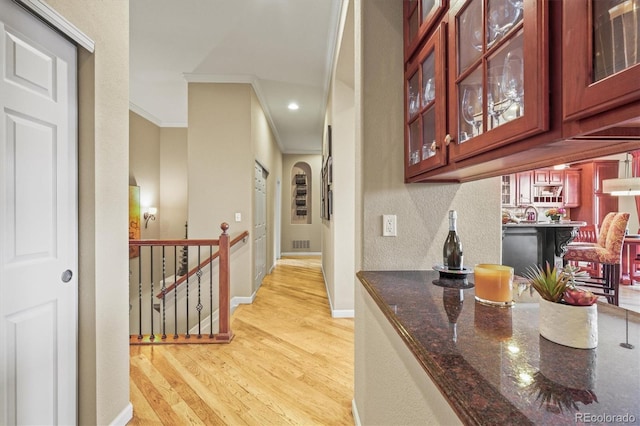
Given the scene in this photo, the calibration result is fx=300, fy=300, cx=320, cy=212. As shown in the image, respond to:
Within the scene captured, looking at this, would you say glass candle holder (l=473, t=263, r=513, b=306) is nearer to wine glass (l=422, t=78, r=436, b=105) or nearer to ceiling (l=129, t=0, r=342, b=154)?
wine glass (l=422, t=78, r=436, b=105)

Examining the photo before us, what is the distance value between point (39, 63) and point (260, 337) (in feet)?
8.27

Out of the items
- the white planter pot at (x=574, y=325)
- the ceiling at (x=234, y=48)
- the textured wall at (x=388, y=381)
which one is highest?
the ceiling at (x=234, y=48)

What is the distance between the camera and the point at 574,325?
646 mm

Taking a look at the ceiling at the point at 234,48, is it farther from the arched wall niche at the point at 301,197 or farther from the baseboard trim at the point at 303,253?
the baseboard trim at the point at 303,253

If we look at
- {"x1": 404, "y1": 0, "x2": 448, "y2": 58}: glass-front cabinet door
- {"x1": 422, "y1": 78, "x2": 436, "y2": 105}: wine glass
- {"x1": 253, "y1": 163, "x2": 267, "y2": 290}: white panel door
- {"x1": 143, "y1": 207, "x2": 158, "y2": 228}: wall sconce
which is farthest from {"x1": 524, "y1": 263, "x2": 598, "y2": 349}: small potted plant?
{"x1": 143, "y1": 207, "x2": 158, "y2": 228}: wall sconce

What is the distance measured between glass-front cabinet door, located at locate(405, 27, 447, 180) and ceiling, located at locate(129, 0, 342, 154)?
178cm

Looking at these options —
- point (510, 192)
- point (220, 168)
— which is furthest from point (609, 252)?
point (220, 168)

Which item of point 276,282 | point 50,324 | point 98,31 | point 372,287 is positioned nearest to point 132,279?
point 276,282

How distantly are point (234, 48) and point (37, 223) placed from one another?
9.45 ft

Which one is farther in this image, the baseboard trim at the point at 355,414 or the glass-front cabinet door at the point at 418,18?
the baseboard trim at the point at 355,414

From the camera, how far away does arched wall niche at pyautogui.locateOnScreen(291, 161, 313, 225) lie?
8.67 m

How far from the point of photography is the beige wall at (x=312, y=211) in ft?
28.1

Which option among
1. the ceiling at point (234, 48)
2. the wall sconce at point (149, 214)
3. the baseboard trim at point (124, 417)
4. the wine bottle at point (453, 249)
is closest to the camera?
the wine bottle at point (453, 249)

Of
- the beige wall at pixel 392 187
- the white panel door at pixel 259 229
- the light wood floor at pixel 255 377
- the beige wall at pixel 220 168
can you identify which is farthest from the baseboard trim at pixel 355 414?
the white panel door at pixel 259 229
